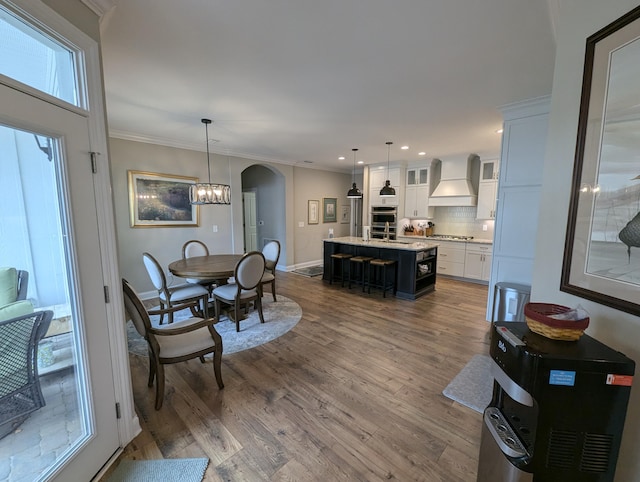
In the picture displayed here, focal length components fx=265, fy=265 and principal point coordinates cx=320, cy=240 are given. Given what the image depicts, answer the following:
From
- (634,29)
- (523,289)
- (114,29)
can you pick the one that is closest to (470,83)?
(634,29)

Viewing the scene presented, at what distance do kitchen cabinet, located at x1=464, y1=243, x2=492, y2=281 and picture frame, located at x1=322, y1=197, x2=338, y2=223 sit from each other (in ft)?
12.6

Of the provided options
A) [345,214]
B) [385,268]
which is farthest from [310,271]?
[345,214]

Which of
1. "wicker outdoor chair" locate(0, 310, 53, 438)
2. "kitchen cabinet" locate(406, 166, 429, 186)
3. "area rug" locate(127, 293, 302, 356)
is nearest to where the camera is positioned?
"wicker outdoor chair" locate(0, 310, 53, 438)

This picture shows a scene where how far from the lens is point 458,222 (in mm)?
6570

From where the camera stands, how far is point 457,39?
1911 millimetres

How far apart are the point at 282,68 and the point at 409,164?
5167 millimetres

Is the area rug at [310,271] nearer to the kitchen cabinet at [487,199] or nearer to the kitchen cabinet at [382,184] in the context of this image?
the kitchen cabinet at [382,184]

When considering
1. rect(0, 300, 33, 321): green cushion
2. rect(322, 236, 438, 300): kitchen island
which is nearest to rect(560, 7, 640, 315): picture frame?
rect(0, 300, 33, 321): green cushion

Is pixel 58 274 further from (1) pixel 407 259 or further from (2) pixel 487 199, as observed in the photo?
(2) pixel 487 199

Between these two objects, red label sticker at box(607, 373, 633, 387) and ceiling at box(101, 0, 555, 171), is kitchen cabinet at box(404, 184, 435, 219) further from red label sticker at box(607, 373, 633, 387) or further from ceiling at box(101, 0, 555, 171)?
red label sticker at box(607, 373, 633, 387)

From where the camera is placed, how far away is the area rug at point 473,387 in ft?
7.18

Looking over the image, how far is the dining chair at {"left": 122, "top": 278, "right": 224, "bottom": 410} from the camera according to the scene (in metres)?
2.01

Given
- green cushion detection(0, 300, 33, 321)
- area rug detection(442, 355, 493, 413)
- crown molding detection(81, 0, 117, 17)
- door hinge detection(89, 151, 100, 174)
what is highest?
crown molding detection(81, 0, 117, 17)

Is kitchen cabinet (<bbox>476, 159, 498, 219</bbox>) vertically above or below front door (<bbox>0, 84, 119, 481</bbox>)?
above
